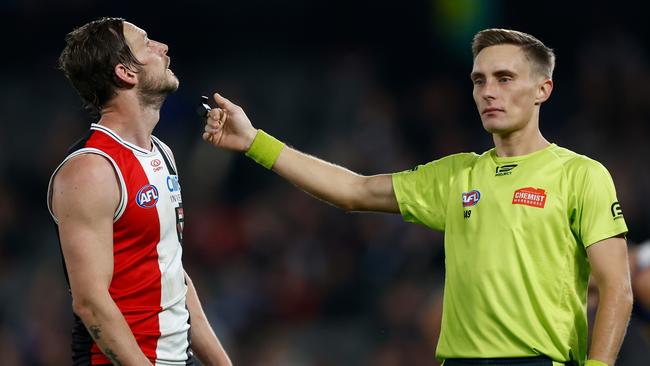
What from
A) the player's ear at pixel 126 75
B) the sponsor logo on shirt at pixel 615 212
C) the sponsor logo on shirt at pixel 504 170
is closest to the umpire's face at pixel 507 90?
the sponsor logo on shirt at pixel 504 170

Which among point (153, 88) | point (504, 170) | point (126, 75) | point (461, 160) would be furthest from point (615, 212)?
point (126, 75)

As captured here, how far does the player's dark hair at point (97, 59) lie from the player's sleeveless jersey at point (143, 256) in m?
0.20

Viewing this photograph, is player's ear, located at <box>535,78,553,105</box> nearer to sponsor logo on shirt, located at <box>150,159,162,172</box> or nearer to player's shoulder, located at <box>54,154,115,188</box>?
sponsor logo on shirt, located at <box>150,159,162,172</box>

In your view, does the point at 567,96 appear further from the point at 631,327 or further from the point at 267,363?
the point at 267,363

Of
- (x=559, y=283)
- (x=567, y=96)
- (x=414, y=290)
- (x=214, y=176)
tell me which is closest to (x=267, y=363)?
(x=414, y=290)

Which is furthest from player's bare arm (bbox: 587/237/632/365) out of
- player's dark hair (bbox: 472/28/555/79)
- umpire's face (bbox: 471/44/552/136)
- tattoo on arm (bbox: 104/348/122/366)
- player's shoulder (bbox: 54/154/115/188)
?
player's shoulder (bbox: 54/154/115/188)

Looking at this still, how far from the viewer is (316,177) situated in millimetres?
5309

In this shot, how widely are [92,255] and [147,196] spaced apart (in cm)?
41

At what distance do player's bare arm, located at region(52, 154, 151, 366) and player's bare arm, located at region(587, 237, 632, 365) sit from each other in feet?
6.27

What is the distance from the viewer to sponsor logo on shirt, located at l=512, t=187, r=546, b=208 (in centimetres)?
472

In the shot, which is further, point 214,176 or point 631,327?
point 214,176

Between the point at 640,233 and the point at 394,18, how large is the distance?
4.51 metres

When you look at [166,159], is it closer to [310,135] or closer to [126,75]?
[126,75]

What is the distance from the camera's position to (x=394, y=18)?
13.1 m
